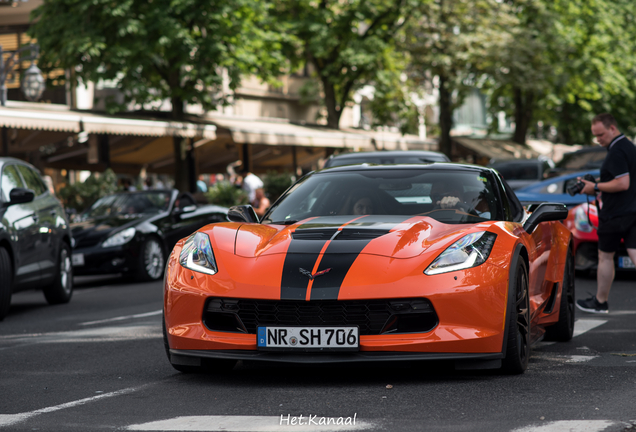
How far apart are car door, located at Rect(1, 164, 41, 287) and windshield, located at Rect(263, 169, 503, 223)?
14.2ft

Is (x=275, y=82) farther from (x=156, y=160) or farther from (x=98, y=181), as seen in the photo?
(x=98, y=181)

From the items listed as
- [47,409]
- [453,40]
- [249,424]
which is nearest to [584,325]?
[249,424]

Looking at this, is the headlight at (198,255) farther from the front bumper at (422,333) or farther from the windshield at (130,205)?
the windshield at (130,205)

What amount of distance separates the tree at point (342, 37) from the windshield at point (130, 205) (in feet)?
57.1

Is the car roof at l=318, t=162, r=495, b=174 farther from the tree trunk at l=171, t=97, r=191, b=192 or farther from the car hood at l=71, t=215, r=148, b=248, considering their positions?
the tree trunk at l=171, t=97, r=191, b=192

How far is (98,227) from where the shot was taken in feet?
48.2

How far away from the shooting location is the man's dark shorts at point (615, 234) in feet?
28.4

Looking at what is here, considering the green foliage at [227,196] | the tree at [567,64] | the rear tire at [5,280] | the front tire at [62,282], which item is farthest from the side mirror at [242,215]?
the tree at [567,64]

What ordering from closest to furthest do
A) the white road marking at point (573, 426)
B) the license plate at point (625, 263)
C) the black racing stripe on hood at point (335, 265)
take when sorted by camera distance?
the white road marking at point (573, 426) < the black racing stripe on hood at point (335, 265) < the license plate at point (625, 263)

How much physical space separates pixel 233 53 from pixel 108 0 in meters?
3.68

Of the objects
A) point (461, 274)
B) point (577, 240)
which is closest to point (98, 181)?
point (577, 240)

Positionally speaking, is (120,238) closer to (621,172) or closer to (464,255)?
(621,172)

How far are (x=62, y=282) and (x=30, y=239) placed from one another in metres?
1.27

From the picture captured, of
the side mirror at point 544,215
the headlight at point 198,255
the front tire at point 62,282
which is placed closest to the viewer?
the headlight at point 198,255
